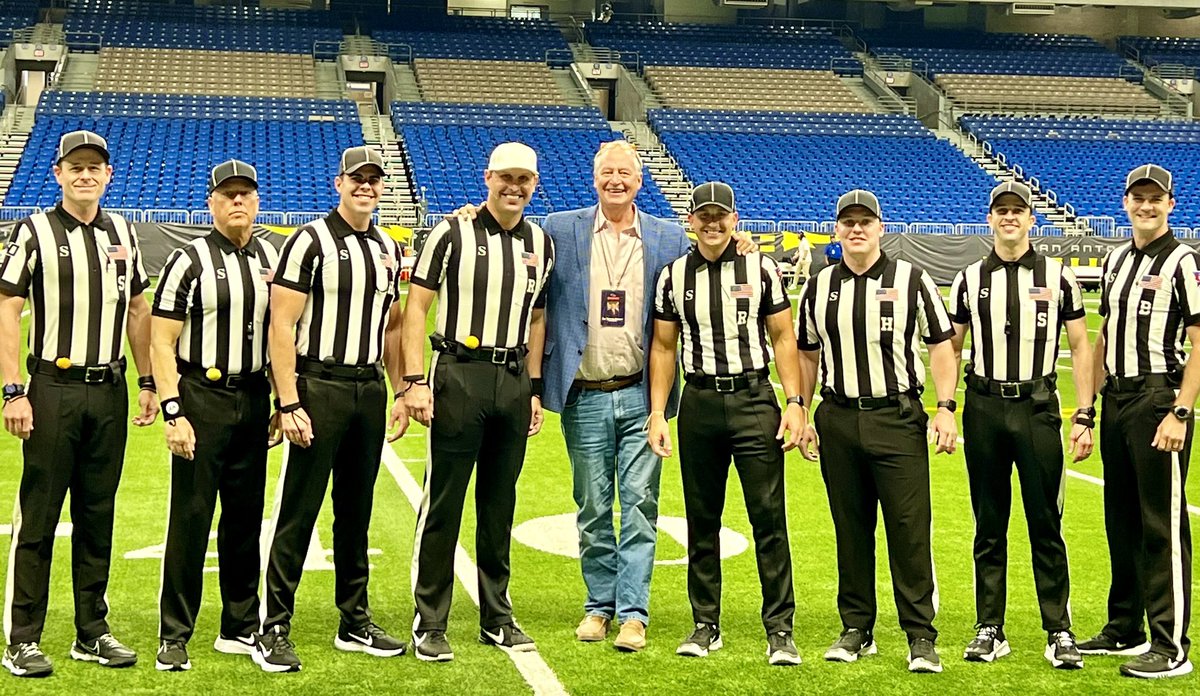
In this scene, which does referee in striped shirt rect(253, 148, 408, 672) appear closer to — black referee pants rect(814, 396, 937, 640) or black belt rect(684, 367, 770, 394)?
black belt rect(684, 367, 770, 394)

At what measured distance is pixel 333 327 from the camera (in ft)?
15.4

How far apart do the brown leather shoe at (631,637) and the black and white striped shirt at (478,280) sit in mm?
1094

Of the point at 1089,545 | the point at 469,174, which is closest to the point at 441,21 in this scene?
the point at 469,174

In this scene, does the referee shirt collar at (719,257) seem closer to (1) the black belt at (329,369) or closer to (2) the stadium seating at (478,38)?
(1) the black belt at (329,369)

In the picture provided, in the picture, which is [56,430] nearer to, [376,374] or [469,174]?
[376,374]

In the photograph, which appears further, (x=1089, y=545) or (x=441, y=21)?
(x=441, y=21)

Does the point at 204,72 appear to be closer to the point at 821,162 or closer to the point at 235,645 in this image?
the point at 821,162

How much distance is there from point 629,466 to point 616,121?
32.8 metres

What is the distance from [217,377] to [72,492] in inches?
26.3

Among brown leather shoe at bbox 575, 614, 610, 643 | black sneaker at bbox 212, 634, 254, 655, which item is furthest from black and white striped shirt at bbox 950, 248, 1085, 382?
black sneaker at bbox 212, 634, 254, 655

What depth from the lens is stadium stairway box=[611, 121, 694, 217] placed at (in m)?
30.2

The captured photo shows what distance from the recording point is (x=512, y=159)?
491 cm

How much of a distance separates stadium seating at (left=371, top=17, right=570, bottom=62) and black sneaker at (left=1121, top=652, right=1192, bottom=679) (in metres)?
33.5

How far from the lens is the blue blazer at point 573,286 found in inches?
203
